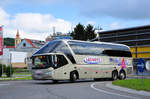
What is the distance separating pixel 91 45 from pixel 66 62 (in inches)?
160

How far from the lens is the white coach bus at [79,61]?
23.9m

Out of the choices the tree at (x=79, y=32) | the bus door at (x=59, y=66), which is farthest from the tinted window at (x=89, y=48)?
the tree at (x=79, y=32)

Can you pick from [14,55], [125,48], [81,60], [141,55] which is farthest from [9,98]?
[14,55]

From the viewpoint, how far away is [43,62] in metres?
24.0

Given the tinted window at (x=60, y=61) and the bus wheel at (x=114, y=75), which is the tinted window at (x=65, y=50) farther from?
the bus wheel at (x=114, y=75)

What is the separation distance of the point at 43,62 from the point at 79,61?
367 centimetres

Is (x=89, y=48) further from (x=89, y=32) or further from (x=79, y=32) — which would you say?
(x=89, y=32)

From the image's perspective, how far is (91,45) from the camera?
28047 millimetres

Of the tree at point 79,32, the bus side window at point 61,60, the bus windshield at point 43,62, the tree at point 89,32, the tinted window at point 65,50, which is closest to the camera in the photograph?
the bus windshield at point 43,62

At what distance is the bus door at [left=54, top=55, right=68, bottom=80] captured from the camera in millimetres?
23953

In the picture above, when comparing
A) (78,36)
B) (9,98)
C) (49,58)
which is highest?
(78,36)

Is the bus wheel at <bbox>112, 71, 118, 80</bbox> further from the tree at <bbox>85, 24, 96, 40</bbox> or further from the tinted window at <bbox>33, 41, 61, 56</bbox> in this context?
the tree at <bbox>85, 24, 96, 40</bbox>

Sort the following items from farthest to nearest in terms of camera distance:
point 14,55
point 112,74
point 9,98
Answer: point 14,55
point 112,74
point 9,98

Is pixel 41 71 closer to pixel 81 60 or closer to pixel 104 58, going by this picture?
pixel 81 60
